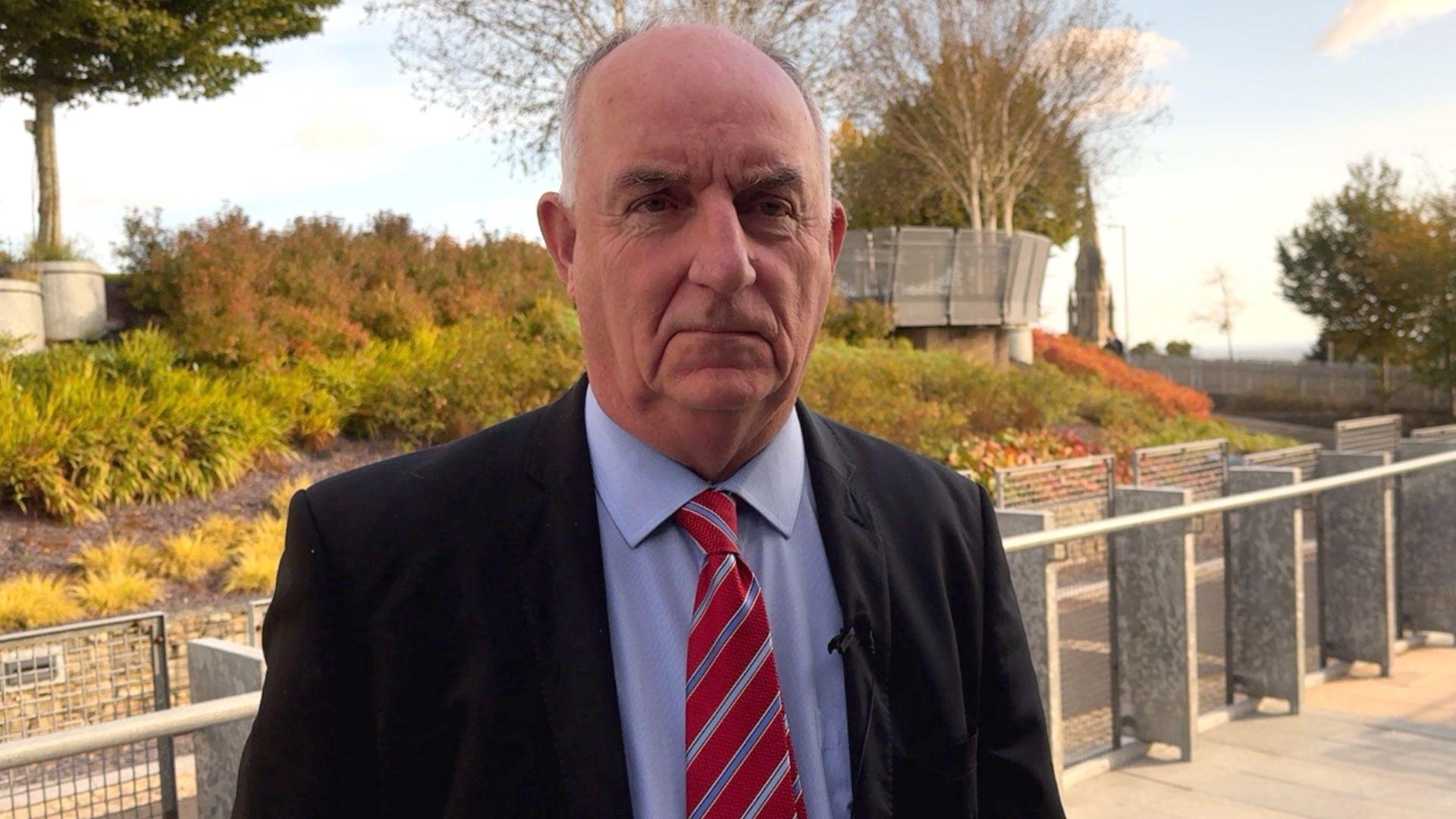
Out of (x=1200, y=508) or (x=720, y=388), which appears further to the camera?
(x=1200, y=508)

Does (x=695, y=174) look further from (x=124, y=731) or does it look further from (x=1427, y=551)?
(x=1427, y=551)

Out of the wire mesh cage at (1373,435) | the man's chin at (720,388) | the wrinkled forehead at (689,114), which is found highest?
the wrinkled forehead at (689,114)

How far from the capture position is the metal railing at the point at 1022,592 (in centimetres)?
228

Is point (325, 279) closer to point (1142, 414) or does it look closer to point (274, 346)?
point (274, 346)

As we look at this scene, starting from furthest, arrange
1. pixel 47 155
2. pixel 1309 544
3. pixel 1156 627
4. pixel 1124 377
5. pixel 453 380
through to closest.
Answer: pixel 1124 377, pixel 47 155, pixel 453 380, pixel 1309 544, pixel 1156 627

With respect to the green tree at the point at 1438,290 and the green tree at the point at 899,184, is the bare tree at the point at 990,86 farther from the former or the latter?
the green tree at the point at 1438,290

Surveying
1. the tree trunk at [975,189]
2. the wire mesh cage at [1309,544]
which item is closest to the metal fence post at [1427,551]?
the wire mesh cage at [1309,544]

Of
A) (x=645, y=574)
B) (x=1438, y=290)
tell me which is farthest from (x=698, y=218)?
(x=1438, y=290)

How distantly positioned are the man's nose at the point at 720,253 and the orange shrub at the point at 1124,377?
25.4 metres

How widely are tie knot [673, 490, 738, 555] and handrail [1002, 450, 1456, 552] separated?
2.69 meters

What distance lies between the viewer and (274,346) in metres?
13.6

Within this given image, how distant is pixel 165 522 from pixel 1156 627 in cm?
802

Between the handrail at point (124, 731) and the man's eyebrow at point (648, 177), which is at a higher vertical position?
the man's eyebrow at point (648, 177)

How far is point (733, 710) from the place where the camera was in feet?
5.34
